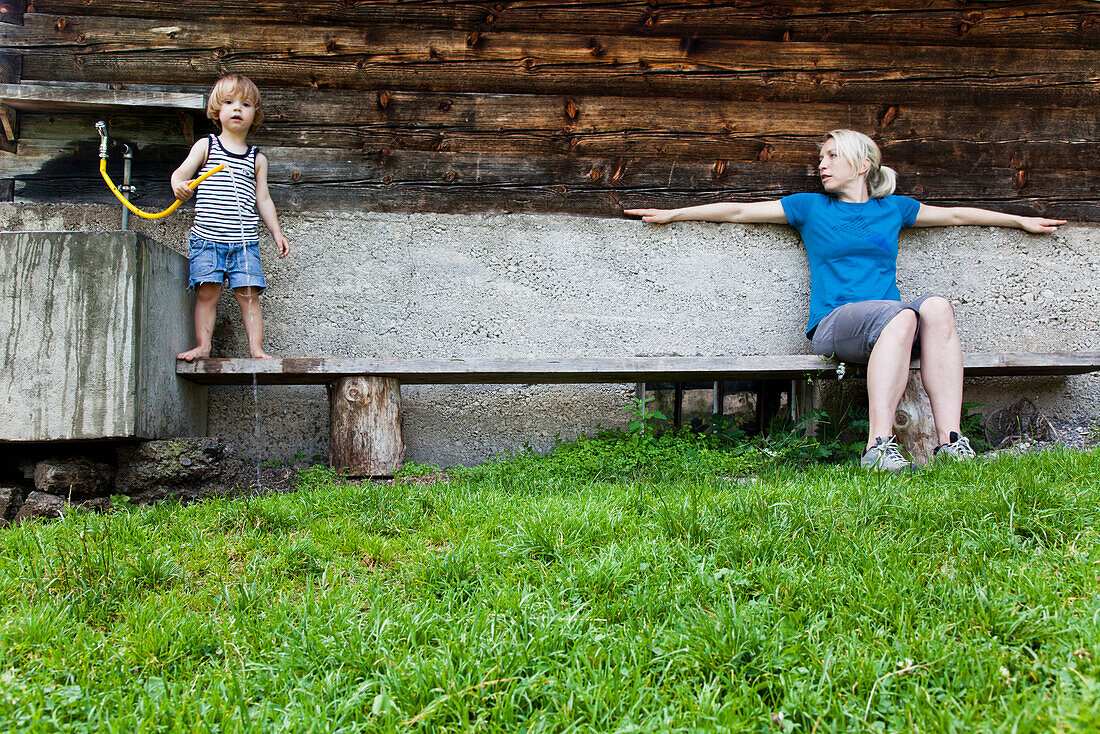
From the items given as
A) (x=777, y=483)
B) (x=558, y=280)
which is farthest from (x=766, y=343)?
(x=777, y=483)

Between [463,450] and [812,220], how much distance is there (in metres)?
2.62

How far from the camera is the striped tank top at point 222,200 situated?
394 cm

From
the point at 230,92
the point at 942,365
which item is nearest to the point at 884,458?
the point at 942,365

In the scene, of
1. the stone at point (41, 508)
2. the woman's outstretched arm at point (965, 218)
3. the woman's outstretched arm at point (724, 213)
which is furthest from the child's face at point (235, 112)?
the woman's outstretched arm at point (965, 218)

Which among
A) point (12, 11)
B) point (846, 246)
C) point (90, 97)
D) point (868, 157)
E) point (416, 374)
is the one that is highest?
point (12, 11)

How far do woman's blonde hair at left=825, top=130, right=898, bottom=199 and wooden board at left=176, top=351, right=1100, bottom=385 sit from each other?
1211mm

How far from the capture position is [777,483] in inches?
116

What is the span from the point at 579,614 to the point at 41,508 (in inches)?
104

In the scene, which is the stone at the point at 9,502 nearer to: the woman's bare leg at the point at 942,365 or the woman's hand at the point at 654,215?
the woman's hand at the point at 654,215

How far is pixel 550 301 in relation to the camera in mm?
4535

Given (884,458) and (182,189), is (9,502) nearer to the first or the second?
(182,189)

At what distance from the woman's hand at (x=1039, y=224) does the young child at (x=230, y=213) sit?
472cm

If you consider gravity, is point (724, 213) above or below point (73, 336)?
above

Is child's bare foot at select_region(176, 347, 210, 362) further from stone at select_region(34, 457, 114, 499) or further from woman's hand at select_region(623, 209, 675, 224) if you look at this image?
woman's hand at select_region(623, 209, 675, 224)
